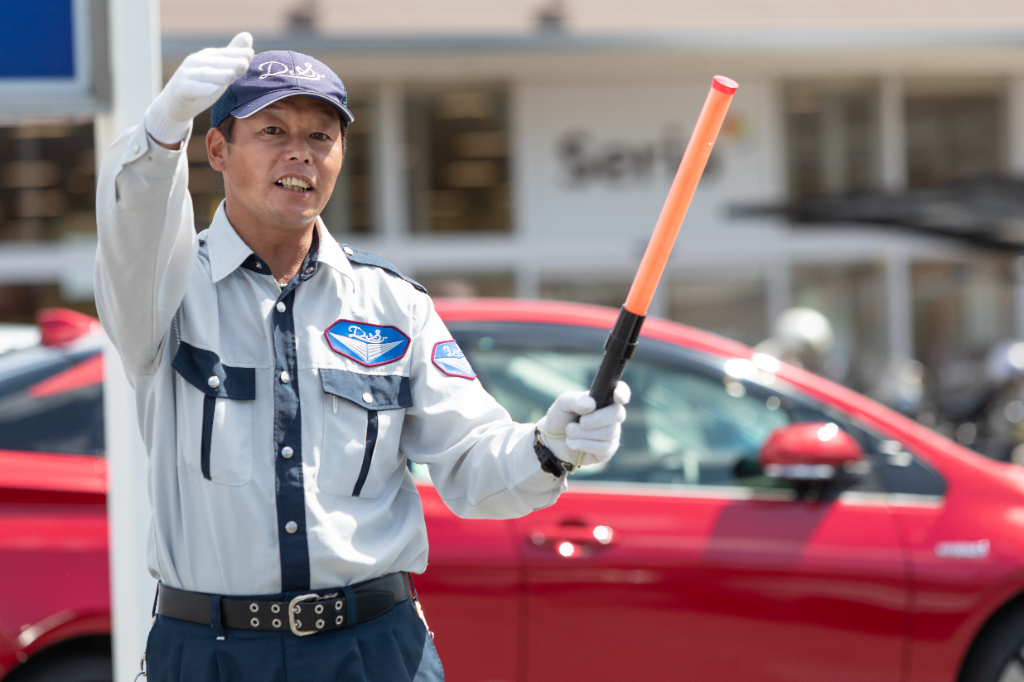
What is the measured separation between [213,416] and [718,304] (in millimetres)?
10989

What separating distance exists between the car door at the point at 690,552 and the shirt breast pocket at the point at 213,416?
4.65 ft

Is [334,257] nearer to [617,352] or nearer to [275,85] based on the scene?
[275,85]

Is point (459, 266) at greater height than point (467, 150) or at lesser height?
lesser

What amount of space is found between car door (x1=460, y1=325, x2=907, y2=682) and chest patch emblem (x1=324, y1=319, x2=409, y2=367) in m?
1.27

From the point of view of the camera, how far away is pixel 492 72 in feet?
38.9

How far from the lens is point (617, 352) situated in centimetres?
160

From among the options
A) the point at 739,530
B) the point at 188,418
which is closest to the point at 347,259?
the point at 188,418

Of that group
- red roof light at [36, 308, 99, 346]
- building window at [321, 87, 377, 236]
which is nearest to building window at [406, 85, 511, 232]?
building window at [321, 87, 377, 236]

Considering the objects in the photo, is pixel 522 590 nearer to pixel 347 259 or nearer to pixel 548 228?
pixel 347 259

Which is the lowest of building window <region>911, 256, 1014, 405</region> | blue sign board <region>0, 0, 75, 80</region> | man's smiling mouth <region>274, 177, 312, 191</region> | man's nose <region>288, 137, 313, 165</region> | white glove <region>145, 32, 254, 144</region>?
building window <region>911, 256, 1014, 405</region>

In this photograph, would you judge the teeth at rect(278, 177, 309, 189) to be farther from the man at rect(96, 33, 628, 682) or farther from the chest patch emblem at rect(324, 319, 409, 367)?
the chest patch emblem at rect(324, 319, 409, 367)

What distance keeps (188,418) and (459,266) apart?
33.8 ft

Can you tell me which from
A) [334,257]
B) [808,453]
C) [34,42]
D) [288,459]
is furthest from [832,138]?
[288,459]

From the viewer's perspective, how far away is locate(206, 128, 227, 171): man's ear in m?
1.77
